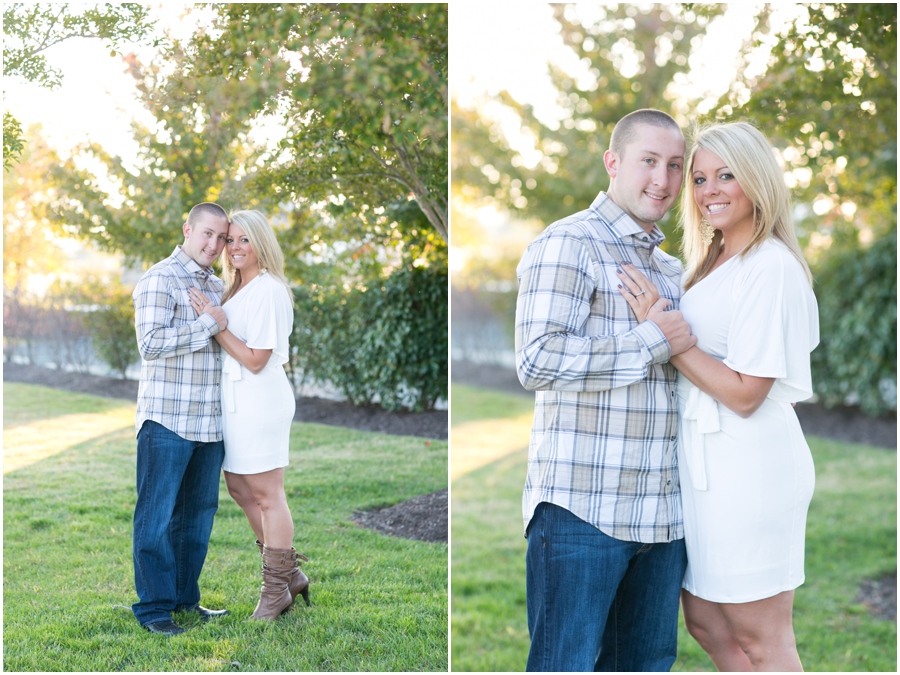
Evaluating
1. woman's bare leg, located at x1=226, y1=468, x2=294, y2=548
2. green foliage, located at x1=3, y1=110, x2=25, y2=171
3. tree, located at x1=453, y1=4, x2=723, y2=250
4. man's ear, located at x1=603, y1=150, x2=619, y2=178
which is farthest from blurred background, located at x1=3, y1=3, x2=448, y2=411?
tree, located at x1=453, y1=4, x2=723, y2=250

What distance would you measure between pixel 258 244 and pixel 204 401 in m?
0.59

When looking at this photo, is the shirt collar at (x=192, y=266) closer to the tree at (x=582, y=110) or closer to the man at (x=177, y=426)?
the man at (x=177, y=426)

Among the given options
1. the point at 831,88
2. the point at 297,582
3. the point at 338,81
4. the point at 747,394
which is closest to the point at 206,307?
the point at 338,81

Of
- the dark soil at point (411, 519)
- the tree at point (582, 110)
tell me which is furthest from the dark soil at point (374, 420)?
the tree at point (582, 110)

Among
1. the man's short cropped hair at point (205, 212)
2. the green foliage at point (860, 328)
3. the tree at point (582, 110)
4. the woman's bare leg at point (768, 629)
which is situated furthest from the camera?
the green foliage at point (860, 328)

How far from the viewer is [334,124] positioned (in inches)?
112

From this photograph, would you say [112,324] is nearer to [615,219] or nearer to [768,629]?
[615,219]

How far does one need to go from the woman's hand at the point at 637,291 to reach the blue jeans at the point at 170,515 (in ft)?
5.09

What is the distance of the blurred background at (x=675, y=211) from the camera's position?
3.63 m

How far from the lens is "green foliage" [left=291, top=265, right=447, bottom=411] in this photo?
294 cm

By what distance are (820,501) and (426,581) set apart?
151 inches

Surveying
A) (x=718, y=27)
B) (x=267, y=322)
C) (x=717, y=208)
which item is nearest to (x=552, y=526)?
(x=717, y=208)

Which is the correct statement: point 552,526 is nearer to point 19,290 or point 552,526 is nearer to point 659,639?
point 659,639

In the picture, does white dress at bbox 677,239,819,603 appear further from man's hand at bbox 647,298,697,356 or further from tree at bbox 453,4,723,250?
tree at bbox 453,4,723,250
